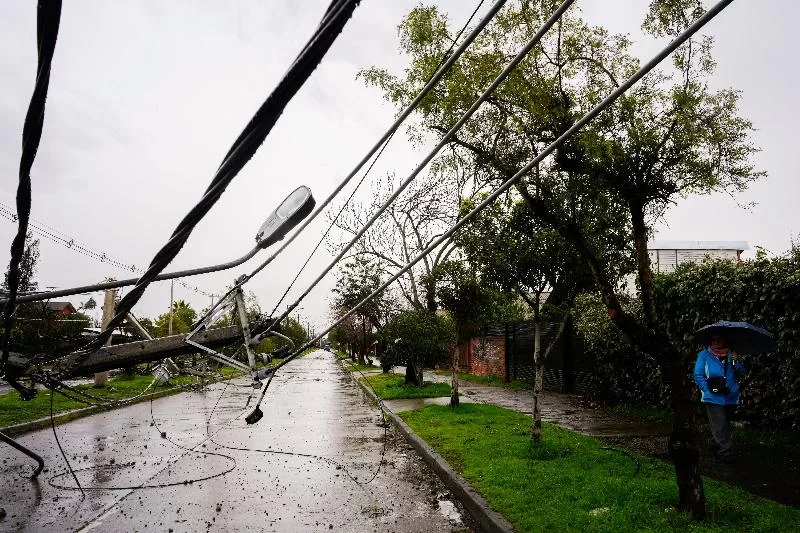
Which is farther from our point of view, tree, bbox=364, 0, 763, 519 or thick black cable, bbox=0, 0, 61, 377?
tree, bbox=364, 0, 763, 519

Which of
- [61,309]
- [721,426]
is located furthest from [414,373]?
[61,309]

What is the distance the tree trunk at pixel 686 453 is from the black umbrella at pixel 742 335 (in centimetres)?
256

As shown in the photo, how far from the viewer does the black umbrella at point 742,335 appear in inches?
277

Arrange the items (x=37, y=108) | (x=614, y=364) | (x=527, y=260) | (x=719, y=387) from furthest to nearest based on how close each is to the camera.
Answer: (x=614, y=364)
(x=527, y=260)
(x=719, y=387)
(x=37, y=108)

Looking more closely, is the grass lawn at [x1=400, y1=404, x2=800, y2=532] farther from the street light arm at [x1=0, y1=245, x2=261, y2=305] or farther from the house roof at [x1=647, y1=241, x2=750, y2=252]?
the house roof at [x1=647, y1=241, x2=750, y2=252]

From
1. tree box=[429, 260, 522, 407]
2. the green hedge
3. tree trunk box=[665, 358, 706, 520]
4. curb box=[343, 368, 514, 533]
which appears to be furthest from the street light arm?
tree box=[429, 260, 522, 407]

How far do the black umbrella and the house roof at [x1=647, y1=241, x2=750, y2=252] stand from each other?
27.6m

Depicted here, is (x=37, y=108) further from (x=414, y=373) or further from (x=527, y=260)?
(x=414, y=373)

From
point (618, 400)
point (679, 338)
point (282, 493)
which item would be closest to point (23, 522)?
point (282, 493)

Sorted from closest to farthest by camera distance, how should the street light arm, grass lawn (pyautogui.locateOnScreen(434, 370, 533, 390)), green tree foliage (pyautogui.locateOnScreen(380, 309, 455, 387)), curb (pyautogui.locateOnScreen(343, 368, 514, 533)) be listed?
the street light arm
curb (pyautogui.locateOnScreen(343, 368, 514, 533))
green tree foliage (pyautogui.locateOnScreen(380, 309, 455, 387))
grass lawn (pyautogui.locateOnScreen(434, 370, 533, 390))

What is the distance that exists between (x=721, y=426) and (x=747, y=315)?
2.58 metres

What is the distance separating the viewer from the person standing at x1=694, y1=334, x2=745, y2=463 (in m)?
6.96

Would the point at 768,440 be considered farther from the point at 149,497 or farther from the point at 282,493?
the point at 149,497

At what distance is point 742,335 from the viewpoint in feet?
23.8
